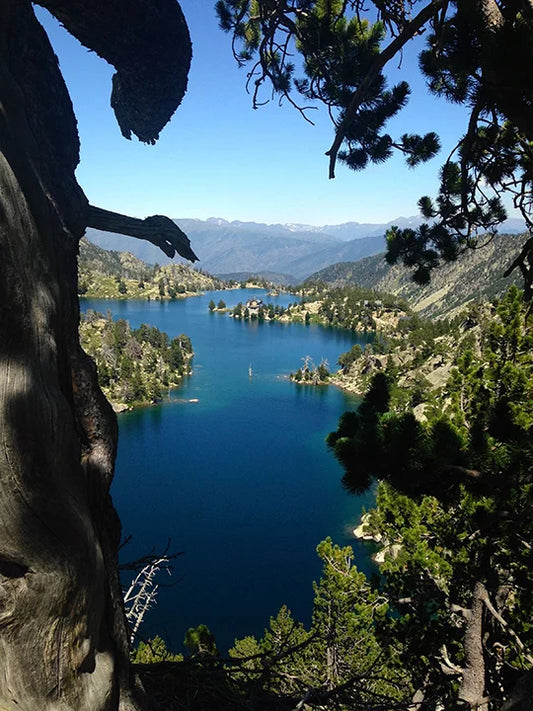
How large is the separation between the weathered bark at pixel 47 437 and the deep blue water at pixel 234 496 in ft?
7.85

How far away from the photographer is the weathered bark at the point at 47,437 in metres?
1.46

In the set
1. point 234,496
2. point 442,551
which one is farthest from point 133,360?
point 442,551

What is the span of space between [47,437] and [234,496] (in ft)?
107

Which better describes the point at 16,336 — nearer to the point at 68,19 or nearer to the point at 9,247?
the point at 9,247

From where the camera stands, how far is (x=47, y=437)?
1.61 metres

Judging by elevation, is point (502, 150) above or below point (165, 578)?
above

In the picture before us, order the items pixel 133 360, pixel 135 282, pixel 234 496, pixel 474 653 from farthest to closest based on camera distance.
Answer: pixel 135 282, pixel 133 360, pixel 234 496, pixel 474 653

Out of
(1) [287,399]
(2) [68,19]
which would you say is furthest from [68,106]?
(1) [287,399]

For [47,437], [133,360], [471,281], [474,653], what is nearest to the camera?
[47,437]

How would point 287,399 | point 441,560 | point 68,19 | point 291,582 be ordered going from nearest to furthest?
point 68,19, point 441,560, point 291,582, point 287,399

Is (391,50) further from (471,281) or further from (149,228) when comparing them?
(471,281)

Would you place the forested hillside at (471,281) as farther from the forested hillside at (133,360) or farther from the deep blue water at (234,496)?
the deep blue water at (234,496)

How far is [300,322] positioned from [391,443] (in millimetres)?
123062

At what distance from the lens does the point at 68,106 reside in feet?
7.34
